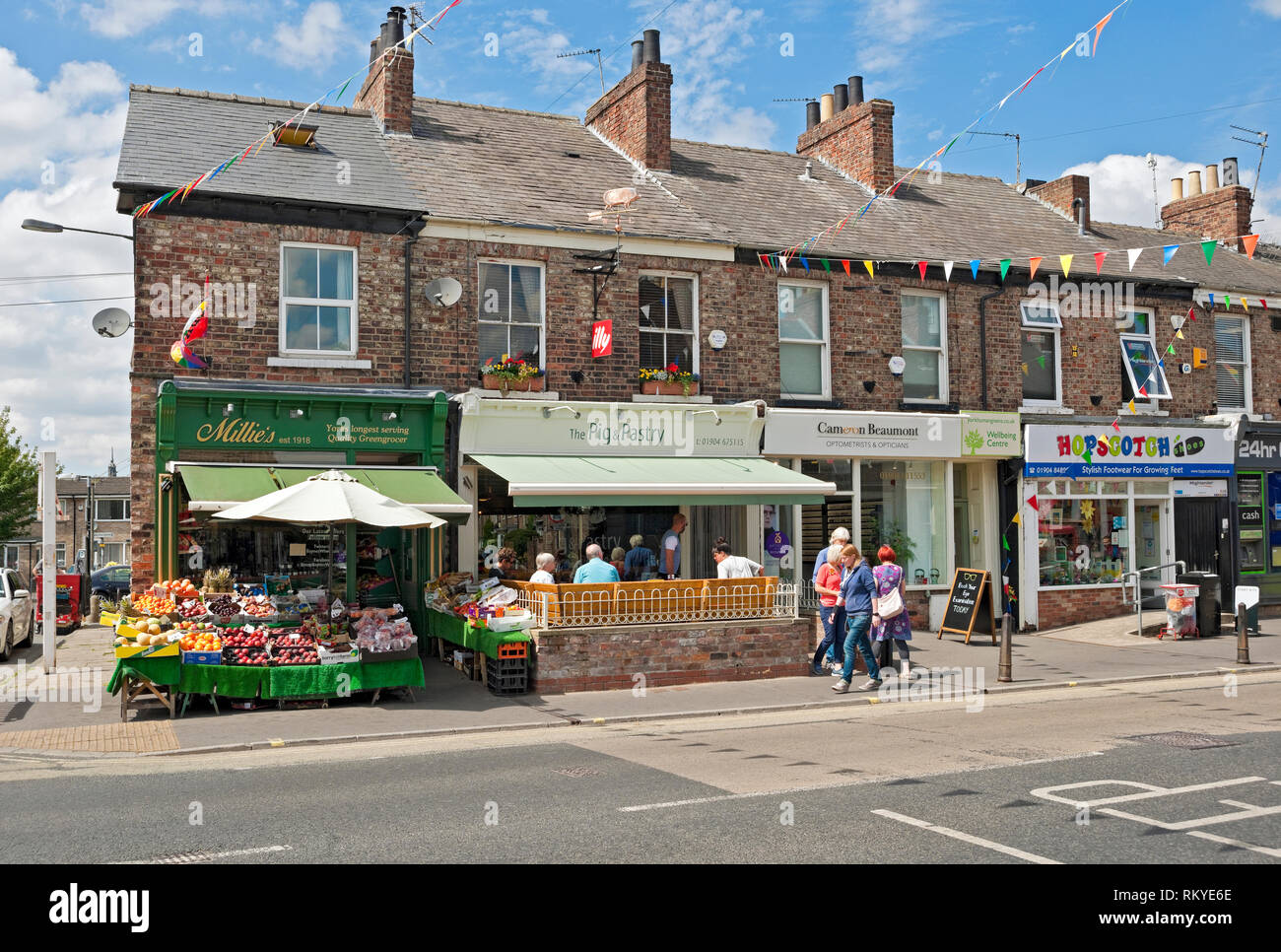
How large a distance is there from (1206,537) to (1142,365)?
355 cm

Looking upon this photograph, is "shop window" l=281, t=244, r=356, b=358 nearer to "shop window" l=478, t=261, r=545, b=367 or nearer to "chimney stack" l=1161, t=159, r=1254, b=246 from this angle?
"shop window" l=478, t=261, r=545, b=367

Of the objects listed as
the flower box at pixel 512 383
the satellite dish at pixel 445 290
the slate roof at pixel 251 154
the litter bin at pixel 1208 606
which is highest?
the slate roof at pixel 251 154

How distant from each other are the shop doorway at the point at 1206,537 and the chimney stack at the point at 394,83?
15.8m

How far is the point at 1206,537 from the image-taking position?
21.5 meters

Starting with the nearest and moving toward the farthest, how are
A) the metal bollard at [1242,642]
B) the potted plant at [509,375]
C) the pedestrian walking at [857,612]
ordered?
the pedestrian walking at [857,612] → the metal bollard at [1242,642] → the potted plant at [509,375]

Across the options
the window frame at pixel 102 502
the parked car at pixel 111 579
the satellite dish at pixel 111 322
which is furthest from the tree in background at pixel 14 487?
the satellite dish at pixel 111 322

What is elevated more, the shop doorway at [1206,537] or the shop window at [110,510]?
the shop window at [110,510]

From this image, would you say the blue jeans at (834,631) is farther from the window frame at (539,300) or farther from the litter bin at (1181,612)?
the litter bin at (1181,612)

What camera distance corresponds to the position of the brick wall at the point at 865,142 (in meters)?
21.7

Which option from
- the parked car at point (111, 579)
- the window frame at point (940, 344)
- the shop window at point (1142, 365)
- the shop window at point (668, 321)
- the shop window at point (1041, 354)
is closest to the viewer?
the shop window at point (668, 321)

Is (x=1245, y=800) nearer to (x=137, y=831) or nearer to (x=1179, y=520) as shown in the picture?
(x=137, y=831)

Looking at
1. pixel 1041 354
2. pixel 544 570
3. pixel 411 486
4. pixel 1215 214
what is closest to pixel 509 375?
pixel 411 486

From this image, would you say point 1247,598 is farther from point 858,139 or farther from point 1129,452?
point 858,139

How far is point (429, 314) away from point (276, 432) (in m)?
2.81
